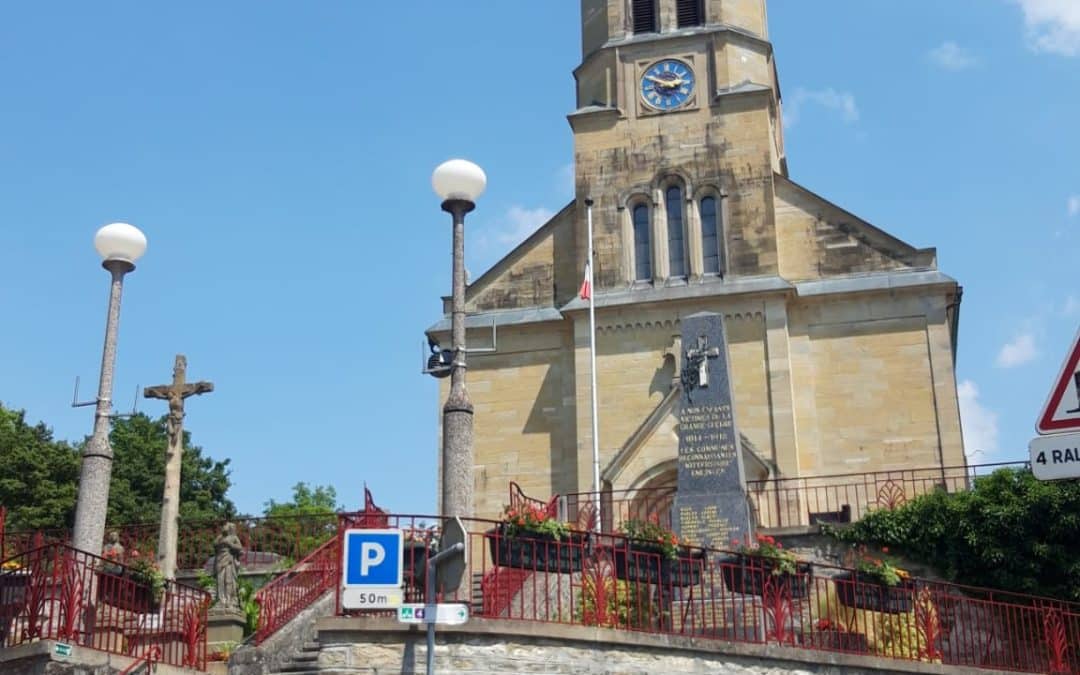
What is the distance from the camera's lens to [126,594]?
14023mm

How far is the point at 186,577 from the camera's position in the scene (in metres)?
21.8

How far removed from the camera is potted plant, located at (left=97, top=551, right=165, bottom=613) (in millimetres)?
13859

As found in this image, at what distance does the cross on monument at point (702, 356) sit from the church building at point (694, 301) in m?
6.69

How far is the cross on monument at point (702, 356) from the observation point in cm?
1934

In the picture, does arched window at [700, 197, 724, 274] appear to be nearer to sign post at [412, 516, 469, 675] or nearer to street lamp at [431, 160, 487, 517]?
street lamp at [431, 160, 487, 517]

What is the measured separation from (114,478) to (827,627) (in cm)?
3798

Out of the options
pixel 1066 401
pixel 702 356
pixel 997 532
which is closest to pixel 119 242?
pixel 702 356

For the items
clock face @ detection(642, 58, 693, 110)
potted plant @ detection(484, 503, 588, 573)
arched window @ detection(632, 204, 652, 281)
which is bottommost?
potted plant @ detection(484, 503, 588, 573)

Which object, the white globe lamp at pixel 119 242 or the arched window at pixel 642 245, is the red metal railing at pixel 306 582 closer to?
the white globe lamp at pixel 119 242

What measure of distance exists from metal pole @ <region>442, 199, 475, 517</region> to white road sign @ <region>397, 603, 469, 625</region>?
1713 mm

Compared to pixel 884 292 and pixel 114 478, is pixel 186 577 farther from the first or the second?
pixel 114 478

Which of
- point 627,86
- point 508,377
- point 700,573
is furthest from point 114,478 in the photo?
point 700,573

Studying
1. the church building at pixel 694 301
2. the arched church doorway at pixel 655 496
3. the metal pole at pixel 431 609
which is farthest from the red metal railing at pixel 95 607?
the church building at pixel 694 301

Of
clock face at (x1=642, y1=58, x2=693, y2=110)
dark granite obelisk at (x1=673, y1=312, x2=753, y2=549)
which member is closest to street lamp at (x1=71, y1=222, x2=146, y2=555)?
dark granite obelisk at (x1=673, y1=312, x2=753, y2=549)
